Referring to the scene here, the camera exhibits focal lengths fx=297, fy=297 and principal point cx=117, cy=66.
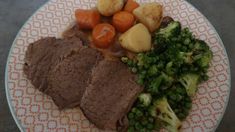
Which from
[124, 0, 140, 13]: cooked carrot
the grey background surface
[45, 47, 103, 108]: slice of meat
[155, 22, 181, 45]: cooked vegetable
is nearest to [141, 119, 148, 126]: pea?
[45, 47, 103, 108]: slice of meat

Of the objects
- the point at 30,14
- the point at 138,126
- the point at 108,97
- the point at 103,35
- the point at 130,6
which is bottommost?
the point at 30,14

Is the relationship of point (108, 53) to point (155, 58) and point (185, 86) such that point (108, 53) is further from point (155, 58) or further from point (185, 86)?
point (185, 86)

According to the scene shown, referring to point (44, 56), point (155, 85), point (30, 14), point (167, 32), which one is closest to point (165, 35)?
point (167, 32)

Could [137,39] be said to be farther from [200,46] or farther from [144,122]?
[144,122]

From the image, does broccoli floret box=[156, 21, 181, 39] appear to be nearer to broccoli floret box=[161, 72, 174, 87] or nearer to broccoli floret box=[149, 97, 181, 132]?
broccoli floret box=[161, 72, 174, 87]

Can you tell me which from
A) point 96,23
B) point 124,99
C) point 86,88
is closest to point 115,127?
point 124,99

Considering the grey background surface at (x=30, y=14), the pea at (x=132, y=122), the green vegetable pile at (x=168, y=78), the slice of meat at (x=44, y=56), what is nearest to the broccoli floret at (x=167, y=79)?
the green vegetable pile at (x=168, y=78)
